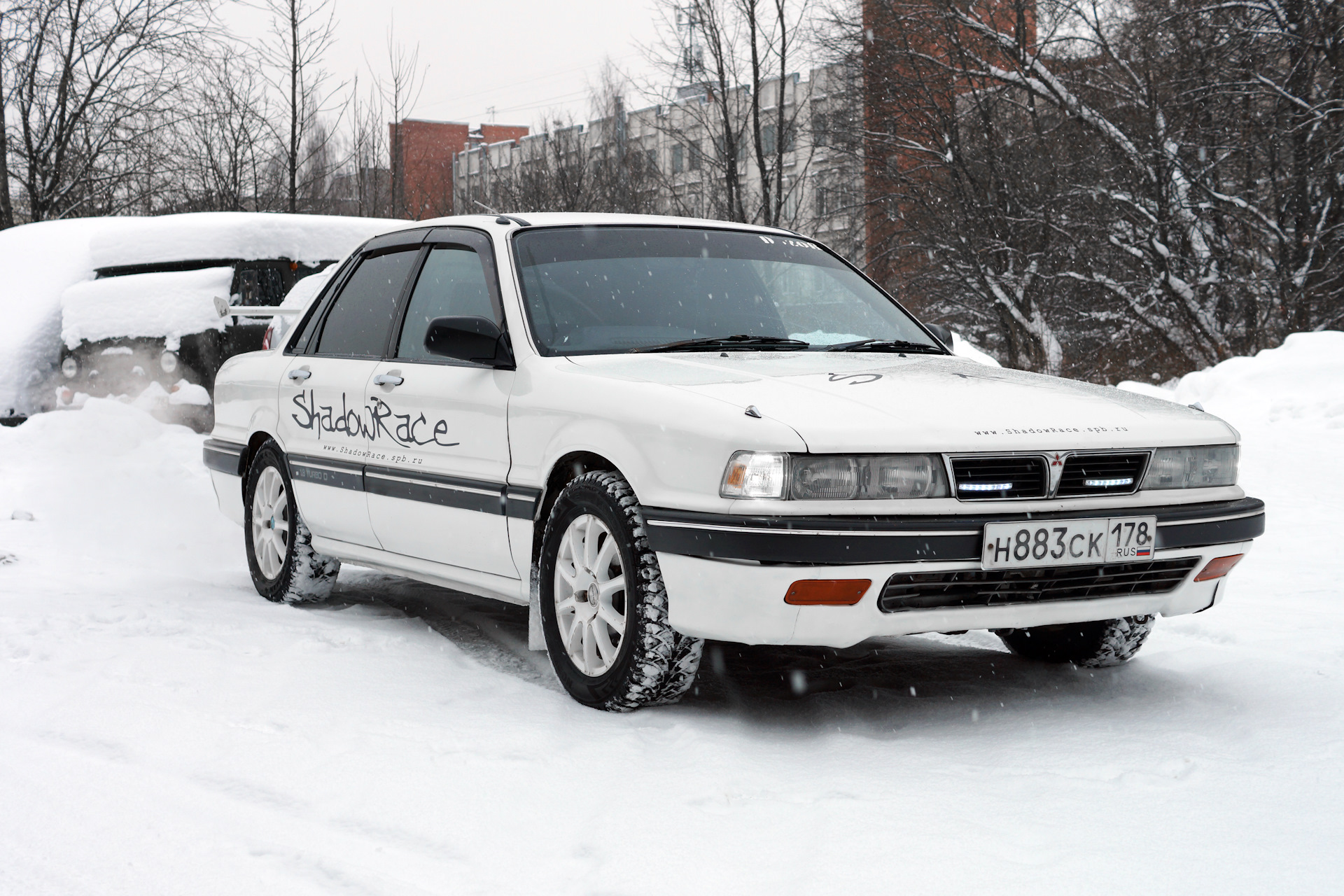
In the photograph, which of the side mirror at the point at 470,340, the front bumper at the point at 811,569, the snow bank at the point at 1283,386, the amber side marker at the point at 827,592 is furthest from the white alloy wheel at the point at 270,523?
the snow bank at the point at 1283,386

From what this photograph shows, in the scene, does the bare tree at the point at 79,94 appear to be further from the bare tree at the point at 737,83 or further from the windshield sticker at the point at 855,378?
the windshield sticker at the point at 855,378

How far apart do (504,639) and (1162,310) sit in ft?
51.5

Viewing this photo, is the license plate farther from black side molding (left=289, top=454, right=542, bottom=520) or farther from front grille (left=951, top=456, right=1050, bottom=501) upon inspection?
black side molding (left=289, top=454, right=542, bottom=520)

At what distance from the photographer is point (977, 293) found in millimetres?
21328

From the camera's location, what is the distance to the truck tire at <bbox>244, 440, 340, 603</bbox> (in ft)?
19.1

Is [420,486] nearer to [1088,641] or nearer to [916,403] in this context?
[916,403]

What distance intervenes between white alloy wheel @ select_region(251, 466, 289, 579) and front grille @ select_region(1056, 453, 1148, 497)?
355cm

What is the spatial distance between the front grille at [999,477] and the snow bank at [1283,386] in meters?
7.11

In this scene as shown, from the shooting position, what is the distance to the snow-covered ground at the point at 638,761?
8.95 feet

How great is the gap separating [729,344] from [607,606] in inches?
42.0

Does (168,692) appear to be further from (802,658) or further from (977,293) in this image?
(977,293)

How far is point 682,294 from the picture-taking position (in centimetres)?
477

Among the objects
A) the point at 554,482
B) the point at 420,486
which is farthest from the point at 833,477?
the point at 420,486

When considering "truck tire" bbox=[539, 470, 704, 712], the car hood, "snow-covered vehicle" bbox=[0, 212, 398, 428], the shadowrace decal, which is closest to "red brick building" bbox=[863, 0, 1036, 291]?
"snow-covered vehicle" bbox=[0, 212, 398, 428]
